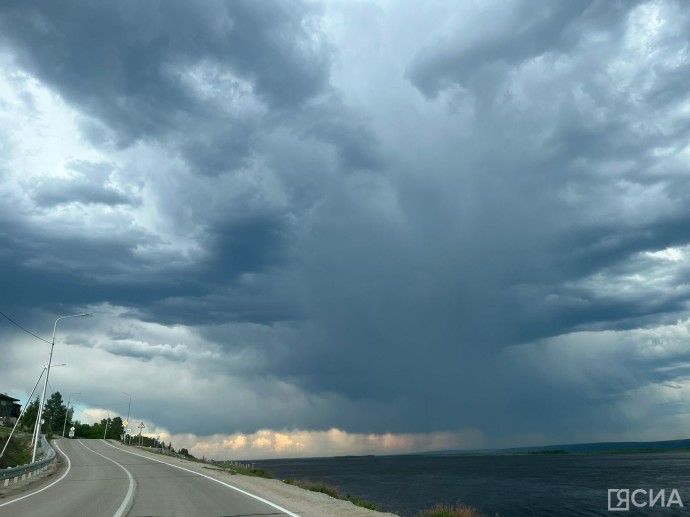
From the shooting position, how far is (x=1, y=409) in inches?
5202

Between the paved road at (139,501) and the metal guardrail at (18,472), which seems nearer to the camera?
the paved road at (139,501)

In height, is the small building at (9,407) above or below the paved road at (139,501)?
above

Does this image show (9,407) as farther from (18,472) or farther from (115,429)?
(18,472)

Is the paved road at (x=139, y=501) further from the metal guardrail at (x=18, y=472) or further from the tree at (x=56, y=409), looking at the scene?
the tree at (x=56, y=409)

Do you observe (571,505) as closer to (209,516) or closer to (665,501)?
(665,501)

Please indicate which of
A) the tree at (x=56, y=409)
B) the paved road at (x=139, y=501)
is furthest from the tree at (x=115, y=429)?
the paved road at (x=139, y=501)

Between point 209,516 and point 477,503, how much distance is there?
4842 centimetres

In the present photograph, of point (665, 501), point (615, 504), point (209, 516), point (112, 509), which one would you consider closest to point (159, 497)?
point (112, 509)

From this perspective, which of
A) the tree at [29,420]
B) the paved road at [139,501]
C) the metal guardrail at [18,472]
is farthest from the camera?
the tree at [29,420]
